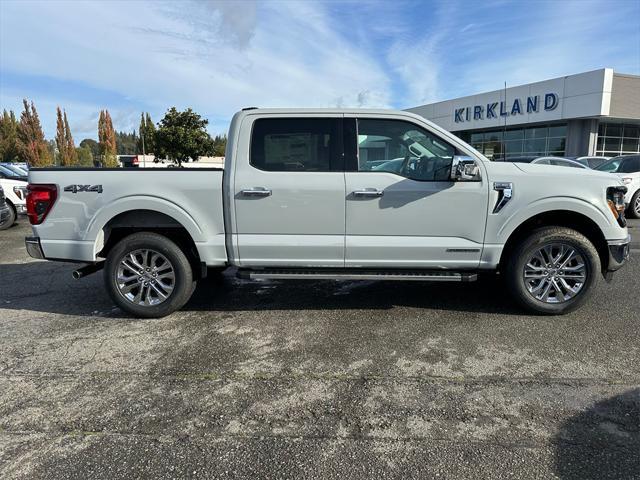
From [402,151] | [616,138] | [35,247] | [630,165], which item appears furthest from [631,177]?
[616,138]

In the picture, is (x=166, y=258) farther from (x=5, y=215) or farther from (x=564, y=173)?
(x=5, y=215)

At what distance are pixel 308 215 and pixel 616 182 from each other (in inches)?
117

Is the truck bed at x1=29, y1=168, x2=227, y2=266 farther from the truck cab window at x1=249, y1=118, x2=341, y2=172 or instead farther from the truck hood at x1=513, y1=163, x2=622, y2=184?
the truck hood at x1=513, y1=163, x2=622, y2=184

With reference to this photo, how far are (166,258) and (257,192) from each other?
1141 millimetres

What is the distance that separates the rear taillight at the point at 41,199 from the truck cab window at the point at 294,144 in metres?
1.94

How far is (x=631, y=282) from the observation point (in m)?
5.66

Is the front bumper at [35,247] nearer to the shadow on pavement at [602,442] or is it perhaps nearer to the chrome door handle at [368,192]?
the chrome door handle at [368,192]

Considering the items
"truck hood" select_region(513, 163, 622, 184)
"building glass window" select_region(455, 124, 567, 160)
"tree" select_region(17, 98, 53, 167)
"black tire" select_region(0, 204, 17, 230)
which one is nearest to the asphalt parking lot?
"truck hood" select_region(513, 163, 622, 184)

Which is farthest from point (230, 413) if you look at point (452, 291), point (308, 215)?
point (452, 291)

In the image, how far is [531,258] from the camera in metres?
4.41

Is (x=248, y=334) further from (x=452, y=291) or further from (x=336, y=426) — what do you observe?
(x=452, y=291)

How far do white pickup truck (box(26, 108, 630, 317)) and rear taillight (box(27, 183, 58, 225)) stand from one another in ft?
0.05

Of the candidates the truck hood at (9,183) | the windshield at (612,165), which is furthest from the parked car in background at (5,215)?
the windshield at (612,165)

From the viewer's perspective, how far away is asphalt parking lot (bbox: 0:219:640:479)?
245 centimetres
